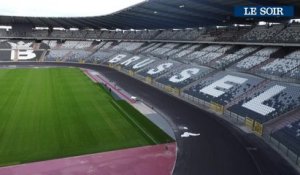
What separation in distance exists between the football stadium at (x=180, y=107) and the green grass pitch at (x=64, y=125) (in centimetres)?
9

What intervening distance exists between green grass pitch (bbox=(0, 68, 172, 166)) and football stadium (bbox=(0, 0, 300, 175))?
0.28ft

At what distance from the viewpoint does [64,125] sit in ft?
92.1

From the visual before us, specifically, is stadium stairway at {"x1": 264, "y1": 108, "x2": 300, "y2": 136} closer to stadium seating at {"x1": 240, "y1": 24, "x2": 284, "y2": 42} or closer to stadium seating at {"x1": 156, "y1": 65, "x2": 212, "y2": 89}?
stadium seating at {"x1": 156, "y1": 65, "x2": 212, "y2": 89}

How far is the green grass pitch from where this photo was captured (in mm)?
22766

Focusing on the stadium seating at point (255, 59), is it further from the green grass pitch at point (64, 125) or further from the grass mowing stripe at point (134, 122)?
the grass mowing stripe at point (134, 122)

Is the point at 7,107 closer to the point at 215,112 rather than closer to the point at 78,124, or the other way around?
the point at 78,124

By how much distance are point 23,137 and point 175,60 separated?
140 ft

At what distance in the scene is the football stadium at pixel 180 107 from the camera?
21.4m

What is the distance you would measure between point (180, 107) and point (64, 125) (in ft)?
47.2

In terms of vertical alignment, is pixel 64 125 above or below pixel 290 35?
below

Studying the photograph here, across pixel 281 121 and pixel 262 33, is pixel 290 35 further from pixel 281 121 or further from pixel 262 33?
pixel 281 121

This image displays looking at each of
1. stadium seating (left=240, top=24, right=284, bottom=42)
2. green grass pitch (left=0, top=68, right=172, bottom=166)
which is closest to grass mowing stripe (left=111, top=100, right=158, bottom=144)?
green grass pitch (left=0, top=68, right=172, bottom=166)

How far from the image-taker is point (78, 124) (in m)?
28.6

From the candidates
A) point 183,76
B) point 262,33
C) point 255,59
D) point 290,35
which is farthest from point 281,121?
point 262,33
